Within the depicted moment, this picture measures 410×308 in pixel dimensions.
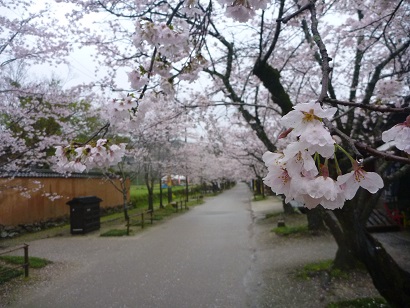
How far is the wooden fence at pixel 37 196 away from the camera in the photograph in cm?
1184

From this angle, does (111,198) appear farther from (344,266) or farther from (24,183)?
(344,266)

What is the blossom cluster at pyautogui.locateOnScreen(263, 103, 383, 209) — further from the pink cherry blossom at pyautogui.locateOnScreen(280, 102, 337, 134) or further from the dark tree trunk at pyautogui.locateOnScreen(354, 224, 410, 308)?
the dark tree trunk at pyautogui.locateOnScreen(354, 224, 410, 308)

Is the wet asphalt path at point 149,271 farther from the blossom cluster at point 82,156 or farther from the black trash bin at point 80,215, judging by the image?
the blossom cluster at point 82,156

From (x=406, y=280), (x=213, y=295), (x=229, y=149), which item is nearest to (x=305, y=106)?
(x=406, y=280)

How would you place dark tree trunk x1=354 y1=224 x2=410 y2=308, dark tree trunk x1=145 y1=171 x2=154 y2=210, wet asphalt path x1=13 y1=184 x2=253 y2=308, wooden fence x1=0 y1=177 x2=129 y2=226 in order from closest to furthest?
1. dark tree trunk x1=354 y1=224 x2=410 y2=308
2. wet asphalt path x1=13 y1=184 x2=253 y2=308
3. wooden fence x1=0 y1=177 x2=129 y2=226
4. dark tree trunk x1=145 y1=171 x2=154 y2=210

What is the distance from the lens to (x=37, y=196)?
13.5m

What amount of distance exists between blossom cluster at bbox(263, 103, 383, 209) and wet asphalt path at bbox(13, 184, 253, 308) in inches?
182

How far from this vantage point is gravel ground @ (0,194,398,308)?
543 centimetres

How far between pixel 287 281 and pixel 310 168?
19.3 feet

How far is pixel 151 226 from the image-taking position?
14789 mm

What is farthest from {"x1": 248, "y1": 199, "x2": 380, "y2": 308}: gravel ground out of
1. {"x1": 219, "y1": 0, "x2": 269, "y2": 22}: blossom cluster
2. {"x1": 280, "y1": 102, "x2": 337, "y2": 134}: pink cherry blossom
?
{"x1": 280, "y1": 102, "x2": 337, "y2": 134}: pink cherry blossom

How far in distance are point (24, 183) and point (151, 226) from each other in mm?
5395

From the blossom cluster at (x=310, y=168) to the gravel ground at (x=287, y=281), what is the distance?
4571 mm

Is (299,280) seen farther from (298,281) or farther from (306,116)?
(306,116)
